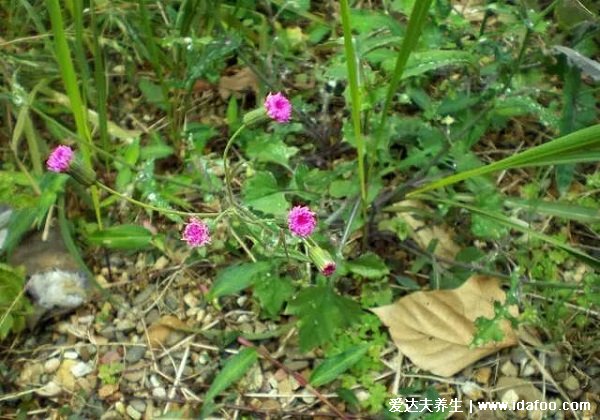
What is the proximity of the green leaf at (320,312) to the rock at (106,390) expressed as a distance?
358 mm

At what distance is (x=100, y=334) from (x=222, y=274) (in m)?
0.29

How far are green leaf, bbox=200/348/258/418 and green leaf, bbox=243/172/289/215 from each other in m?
0.24

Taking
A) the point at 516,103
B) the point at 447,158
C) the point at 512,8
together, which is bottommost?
the point at 447,158

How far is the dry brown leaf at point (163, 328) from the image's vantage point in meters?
1.34

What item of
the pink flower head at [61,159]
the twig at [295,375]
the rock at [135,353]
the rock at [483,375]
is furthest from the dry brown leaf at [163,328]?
the rock at [483,375]

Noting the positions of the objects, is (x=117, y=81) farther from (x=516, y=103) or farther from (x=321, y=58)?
(x=516, y=103)

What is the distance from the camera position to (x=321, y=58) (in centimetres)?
164

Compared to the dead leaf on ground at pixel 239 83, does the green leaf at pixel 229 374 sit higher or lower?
lower

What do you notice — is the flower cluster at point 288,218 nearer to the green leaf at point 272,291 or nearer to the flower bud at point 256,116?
the flower bud at point 256,116

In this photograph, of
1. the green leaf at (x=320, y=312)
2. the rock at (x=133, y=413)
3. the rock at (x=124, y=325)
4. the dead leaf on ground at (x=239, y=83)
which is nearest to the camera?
the green leaf at (x=320, y=312)

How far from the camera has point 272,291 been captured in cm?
121

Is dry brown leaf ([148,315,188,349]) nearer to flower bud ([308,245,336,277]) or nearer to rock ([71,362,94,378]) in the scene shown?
rock ([71,362,94,378])

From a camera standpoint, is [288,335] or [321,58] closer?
[288,335]

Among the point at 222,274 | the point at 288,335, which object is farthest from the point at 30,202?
the point at 288,335
